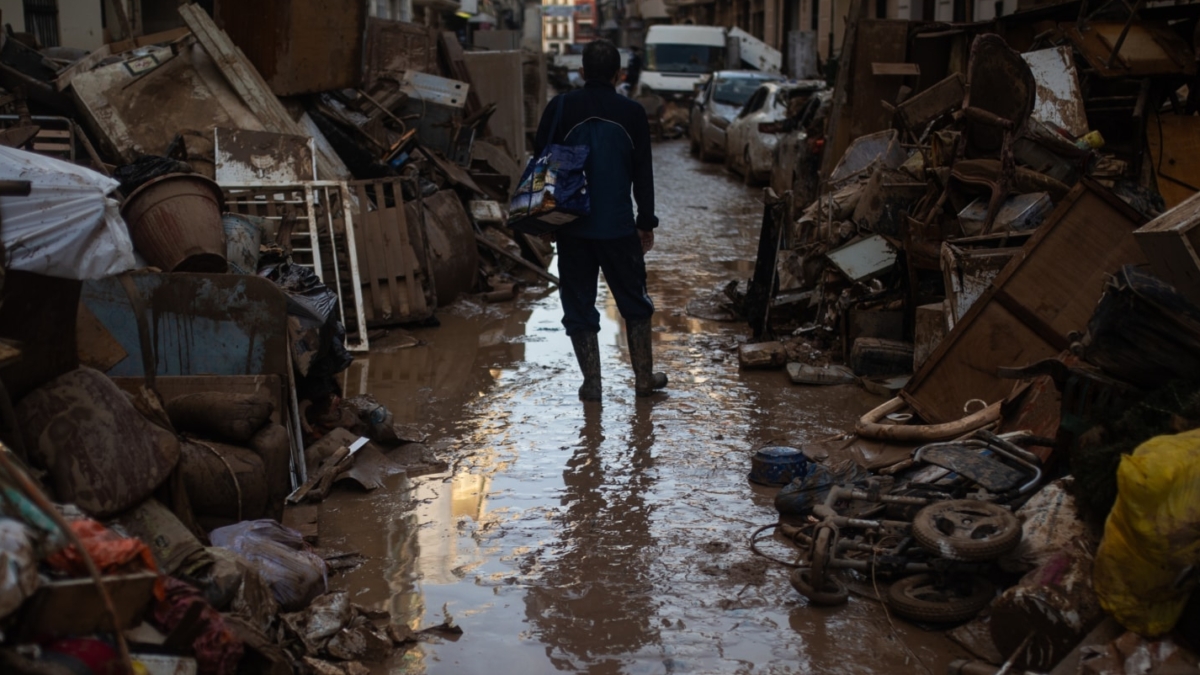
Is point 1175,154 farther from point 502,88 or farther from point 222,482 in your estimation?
point 502,88

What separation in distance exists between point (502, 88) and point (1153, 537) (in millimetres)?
13966

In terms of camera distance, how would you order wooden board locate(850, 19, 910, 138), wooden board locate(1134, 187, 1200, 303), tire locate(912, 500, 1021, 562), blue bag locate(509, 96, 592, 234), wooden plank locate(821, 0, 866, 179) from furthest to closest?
wooden plank locate(821, 0, 866, 179)
wooden board locate(850, 19, 910, 138)
blue bag locate(509, 96, 592, 234)
wooden board locate(1134, 187, 1200, 303)
tire locate(912, 500, 1021, 562)

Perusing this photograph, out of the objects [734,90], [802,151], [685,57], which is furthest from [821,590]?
[685,57]

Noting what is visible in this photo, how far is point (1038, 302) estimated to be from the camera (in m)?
5.53

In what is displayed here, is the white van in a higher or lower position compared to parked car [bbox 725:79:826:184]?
higher

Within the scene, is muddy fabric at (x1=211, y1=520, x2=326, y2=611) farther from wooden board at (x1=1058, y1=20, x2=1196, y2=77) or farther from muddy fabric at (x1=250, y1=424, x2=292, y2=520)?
wooden board at (x1=1058, y1=20, x2=1196, y2=77)

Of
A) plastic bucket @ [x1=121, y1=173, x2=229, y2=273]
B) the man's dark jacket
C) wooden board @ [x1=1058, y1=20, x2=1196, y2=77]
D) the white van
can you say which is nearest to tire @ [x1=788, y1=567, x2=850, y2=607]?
Result: the man's dark jacket

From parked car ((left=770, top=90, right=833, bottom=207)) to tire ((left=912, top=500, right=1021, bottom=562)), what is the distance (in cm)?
800

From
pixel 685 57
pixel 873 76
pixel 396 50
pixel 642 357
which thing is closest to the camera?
pixel 642 357

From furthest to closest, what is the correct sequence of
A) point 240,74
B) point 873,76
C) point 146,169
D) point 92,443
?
point 873,76 < point 240,74 < point 146,169 < point 92,443

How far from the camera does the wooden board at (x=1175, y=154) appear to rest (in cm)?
805

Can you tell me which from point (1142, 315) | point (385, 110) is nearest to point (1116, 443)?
point (1142, 315)

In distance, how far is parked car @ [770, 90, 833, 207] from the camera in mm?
13102

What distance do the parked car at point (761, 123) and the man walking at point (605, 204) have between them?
10.6m
